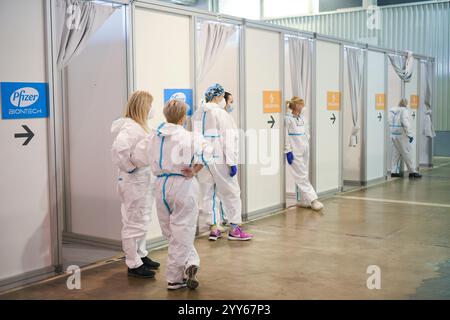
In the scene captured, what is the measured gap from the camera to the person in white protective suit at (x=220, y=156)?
550 centimetres

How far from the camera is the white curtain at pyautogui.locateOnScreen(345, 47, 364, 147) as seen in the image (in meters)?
8.86

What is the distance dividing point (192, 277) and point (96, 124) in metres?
2.03

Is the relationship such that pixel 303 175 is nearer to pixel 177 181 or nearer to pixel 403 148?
pixel 177 181

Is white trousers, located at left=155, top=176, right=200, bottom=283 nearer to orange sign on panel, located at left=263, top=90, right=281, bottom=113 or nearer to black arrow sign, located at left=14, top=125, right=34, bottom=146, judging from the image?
black arrow sign, located at left=14, top=125, right=34, bottom=146

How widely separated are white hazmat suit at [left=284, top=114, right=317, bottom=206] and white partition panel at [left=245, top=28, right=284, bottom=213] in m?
0.15

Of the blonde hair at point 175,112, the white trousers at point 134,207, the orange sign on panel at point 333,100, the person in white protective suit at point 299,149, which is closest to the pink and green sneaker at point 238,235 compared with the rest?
the white trousers at point 134,207

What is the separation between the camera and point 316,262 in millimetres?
4898

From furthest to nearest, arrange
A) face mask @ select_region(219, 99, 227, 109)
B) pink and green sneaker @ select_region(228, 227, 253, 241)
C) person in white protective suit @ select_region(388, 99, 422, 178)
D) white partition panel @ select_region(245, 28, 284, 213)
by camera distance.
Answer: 1. person in white protective suit @ select_region(388, 99, 422, 178)
2. white partition panel @ select_region(245, 28, 284, 213)
3. pink and green sneaker @ select_region(228, 227, 253, 241)
4. face mask @ select_region(219, 99, 227, 109)

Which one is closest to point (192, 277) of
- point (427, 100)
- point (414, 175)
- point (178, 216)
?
point (178, 216)

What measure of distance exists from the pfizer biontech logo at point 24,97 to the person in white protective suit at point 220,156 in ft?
5.75

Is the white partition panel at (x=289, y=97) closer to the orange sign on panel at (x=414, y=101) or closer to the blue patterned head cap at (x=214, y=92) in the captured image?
the blue patterned head cap at (x=214, y=92)

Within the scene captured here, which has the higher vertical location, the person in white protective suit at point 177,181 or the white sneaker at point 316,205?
the person in white protective suit at point 177,181

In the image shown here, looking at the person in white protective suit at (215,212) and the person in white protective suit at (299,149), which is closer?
the person in white protective suit at (215,212)

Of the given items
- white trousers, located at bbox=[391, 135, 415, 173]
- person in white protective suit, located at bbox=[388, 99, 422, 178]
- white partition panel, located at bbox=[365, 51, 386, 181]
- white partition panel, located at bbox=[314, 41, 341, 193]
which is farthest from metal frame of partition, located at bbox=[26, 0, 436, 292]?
white trousers, located at bbox=[391, 135, 415, 173]
